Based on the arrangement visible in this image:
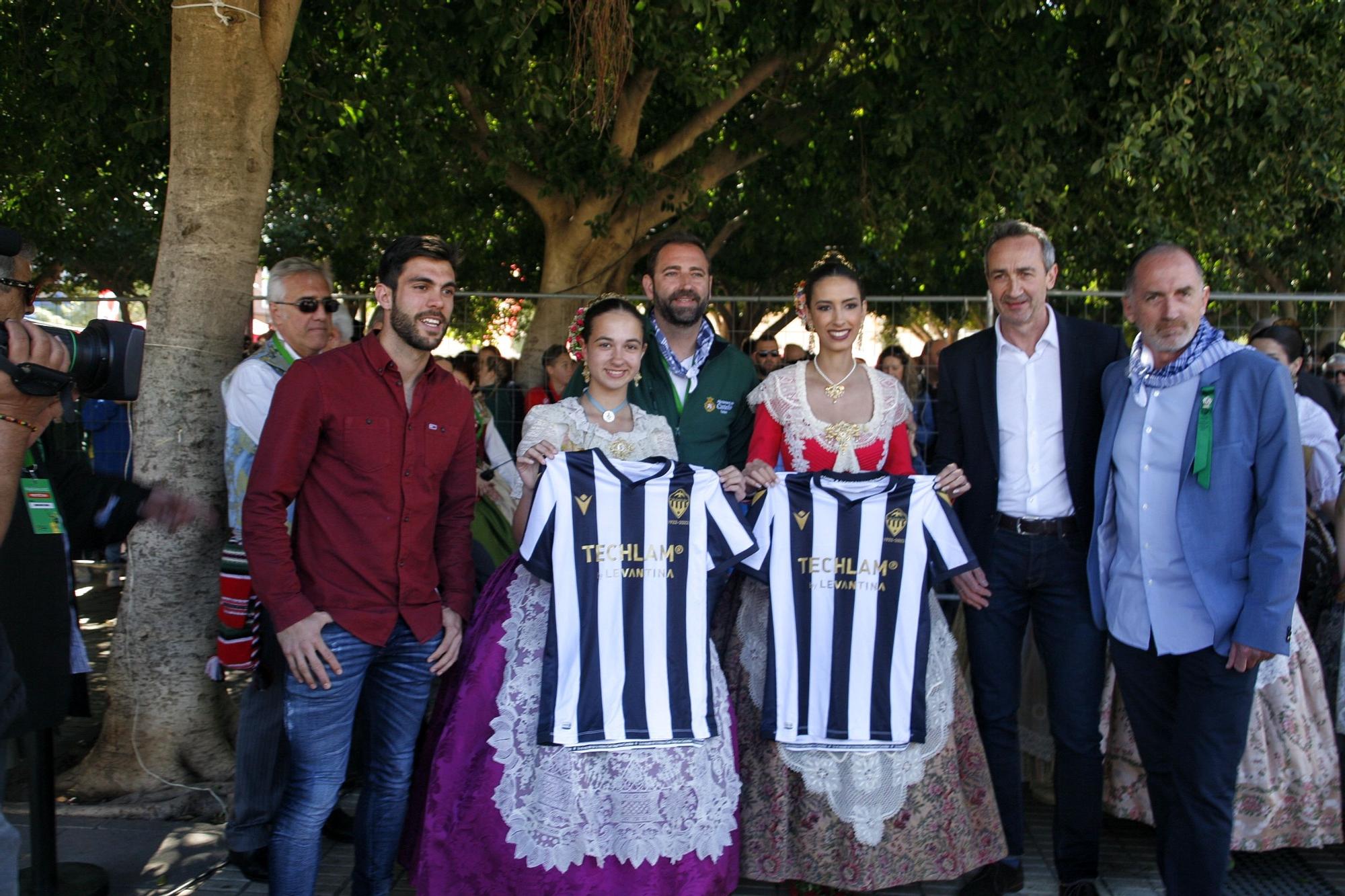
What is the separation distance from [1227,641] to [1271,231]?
7811 millimetres

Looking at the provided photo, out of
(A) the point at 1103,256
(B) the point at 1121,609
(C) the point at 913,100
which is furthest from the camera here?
(A) the point at 1103,256

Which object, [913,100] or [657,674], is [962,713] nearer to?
[657,674]

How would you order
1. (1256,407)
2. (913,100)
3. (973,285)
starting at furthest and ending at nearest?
1. (973,285)
2. (913,100)
3. (1256,407)

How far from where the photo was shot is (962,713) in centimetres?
397

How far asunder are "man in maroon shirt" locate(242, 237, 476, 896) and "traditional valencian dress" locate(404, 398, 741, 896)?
175 millimetres

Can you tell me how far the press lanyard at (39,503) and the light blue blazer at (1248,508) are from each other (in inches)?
142

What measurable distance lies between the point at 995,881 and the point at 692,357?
2.36 metres

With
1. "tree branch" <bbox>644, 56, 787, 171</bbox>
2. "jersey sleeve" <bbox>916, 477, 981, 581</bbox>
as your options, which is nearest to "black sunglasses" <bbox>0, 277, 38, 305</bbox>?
"jersey sleeve" <bbox>916, 477, 981, 581</bbox>

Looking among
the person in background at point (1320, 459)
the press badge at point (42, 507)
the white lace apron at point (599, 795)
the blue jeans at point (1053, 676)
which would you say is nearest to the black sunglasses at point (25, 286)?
the press badge at point (42, 507)

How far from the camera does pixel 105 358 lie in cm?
297

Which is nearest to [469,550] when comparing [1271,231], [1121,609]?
[1121,609]

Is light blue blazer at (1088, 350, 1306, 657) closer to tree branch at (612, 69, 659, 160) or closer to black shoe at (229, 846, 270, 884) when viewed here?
black shoe at (229, 846, 270, 884)

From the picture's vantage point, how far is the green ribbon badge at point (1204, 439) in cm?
342

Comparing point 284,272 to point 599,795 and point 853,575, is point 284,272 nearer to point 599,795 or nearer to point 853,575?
point 599,795
